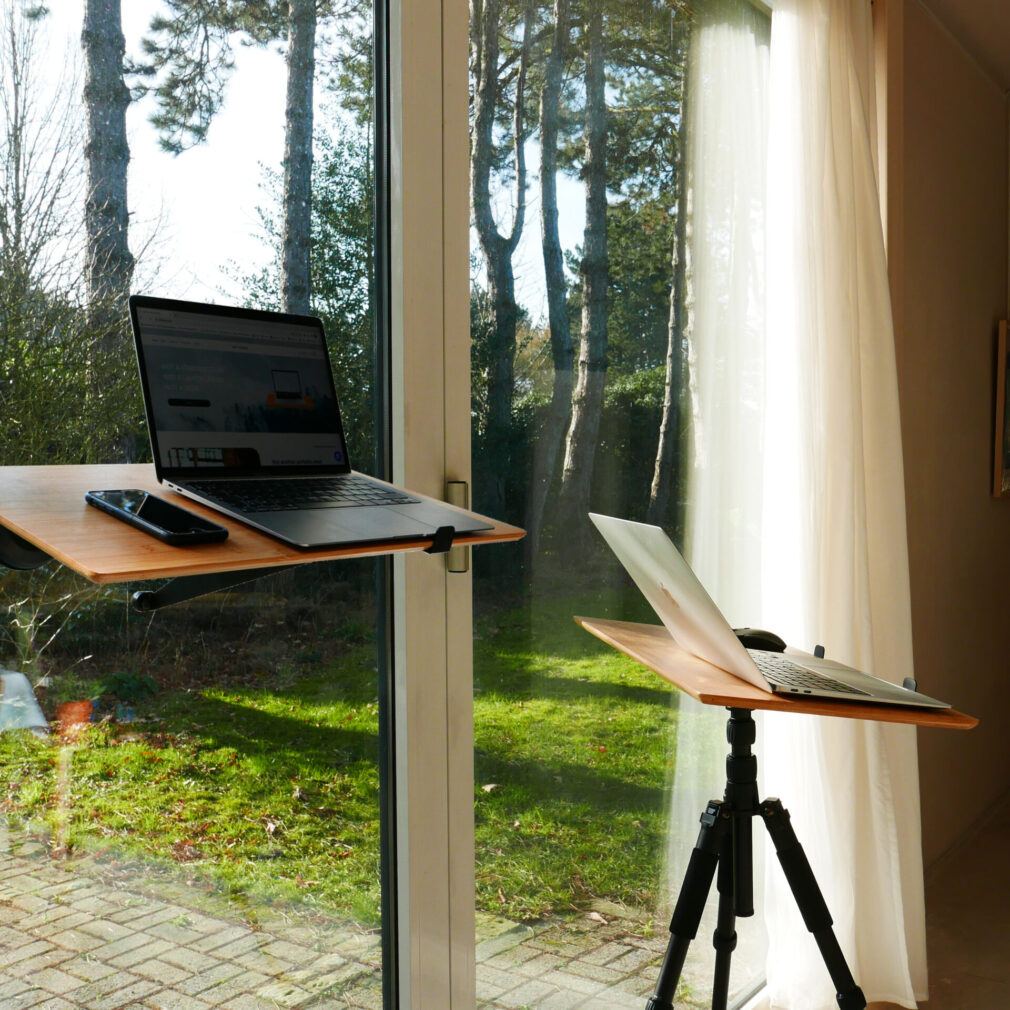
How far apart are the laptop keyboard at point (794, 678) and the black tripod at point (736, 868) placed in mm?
84

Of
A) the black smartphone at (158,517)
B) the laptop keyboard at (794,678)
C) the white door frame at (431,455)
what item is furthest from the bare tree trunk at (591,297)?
the black smartphone at (158,517)

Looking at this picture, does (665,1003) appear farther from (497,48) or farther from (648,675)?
(497,48)

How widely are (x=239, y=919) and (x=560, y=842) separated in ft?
2.30

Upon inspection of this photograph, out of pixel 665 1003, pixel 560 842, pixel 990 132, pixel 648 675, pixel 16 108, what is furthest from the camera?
pixel 990 132

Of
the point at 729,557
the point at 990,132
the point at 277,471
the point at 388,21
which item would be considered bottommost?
the point at 729,557

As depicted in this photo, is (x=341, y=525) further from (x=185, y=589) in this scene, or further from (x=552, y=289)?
(x=552, y=289)

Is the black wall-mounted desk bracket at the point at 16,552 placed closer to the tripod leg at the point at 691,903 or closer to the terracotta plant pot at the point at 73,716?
the terracotta plant pot at the point at 73,716

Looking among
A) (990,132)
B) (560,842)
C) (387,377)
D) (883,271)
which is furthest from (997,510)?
(387,377)

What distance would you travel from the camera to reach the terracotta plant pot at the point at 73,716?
118cm

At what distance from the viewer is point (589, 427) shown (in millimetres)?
2010

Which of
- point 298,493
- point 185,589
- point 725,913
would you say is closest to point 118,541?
point 185,589

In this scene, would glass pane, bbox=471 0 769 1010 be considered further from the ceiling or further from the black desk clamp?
the ceiling

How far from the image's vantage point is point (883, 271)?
8.09 feet

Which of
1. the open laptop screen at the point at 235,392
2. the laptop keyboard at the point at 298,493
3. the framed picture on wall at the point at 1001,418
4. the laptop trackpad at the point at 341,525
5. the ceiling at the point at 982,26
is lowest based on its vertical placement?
the laptop trackpad at the point at 341,525
